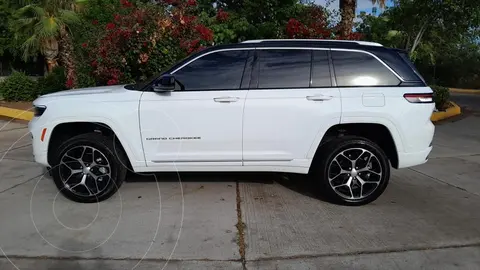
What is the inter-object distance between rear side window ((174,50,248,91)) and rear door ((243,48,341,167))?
0.21 m

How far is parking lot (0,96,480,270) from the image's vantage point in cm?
381

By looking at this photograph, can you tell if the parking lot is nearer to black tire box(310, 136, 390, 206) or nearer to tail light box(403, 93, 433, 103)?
black tire box(310, 136, 390, 206)

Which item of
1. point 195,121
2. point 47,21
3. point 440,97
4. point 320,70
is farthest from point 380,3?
point 195,121

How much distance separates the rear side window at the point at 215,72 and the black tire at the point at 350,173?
1.32 m

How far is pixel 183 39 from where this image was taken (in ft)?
29.1

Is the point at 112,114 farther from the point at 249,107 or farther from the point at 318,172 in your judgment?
the point at 318,172

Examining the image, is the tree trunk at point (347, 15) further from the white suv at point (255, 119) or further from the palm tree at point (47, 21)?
the palm tree at point (47, 21)

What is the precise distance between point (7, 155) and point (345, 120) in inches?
232

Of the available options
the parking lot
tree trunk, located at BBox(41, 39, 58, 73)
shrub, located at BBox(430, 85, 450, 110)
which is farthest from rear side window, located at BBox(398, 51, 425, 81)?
tree trunk, located at BBox(41, 39, 58, 73)

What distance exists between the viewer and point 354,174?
→ 5.08 meters

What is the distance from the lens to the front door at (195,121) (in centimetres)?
494

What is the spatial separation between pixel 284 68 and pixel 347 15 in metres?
7.19

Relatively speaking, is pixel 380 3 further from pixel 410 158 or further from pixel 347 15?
pixel 410 158

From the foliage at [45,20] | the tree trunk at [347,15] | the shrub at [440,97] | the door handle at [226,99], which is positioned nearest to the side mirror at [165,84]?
the door handle at [226,99]
